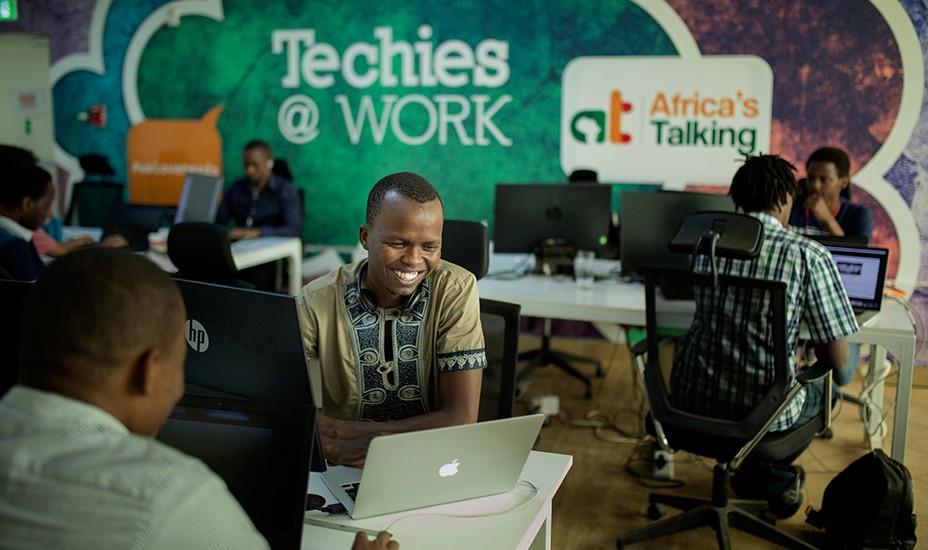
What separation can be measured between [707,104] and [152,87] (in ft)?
13.4

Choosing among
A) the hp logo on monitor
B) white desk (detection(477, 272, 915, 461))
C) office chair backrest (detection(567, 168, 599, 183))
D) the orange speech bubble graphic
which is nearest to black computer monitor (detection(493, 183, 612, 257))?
white desk (detection(477, 272, 915, 461))

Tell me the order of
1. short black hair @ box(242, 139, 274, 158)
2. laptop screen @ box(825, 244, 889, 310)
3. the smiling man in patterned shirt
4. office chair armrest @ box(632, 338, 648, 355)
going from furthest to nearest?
short black hair @ box(242, 139, 274, 158)
laptop screen @ box(825, 244, 889, 310)
office chair armrest @ box(632, 338, 648, 355)
the smiling man in patterned shirt

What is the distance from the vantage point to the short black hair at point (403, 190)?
2062 millimetres

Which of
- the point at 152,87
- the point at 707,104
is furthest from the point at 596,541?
the point at 152,87

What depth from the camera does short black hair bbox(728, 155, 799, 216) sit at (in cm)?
287

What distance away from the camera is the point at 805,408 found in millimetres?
2896

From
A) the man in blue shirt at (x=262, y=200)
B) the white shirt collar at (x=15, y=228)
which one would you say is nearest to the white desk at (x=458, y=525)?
the white shirt collar at (x=15, y=228)

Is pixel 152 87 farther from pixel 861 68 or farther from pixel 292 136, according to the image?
pixel 861 68

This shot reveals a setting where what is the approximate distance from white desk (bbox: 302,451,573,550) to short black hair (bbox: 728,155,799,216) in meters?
1.54

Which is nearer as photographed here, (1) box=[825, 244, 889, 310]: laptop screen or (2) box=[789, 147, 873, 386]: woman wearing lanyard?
(1) box=[825, 244, 889, 310]: laptop screen

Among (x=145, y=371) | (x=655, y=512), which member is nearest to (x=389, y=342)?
(x=145, y=371)

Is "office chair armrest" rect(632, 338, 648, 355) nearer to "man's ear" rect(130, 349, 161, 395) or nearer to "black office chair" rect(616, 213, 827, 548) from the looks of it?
"black office chair" rect(616, 213, 827, 548)

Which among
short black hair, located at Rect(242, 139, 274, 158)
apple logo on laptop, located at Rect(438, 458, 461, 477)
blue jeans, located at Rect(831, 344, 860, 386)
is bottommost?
blue jeans, located at Rect(831, 344, 860, 386)

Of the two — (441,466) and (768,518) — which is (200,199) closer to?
(768,518)
